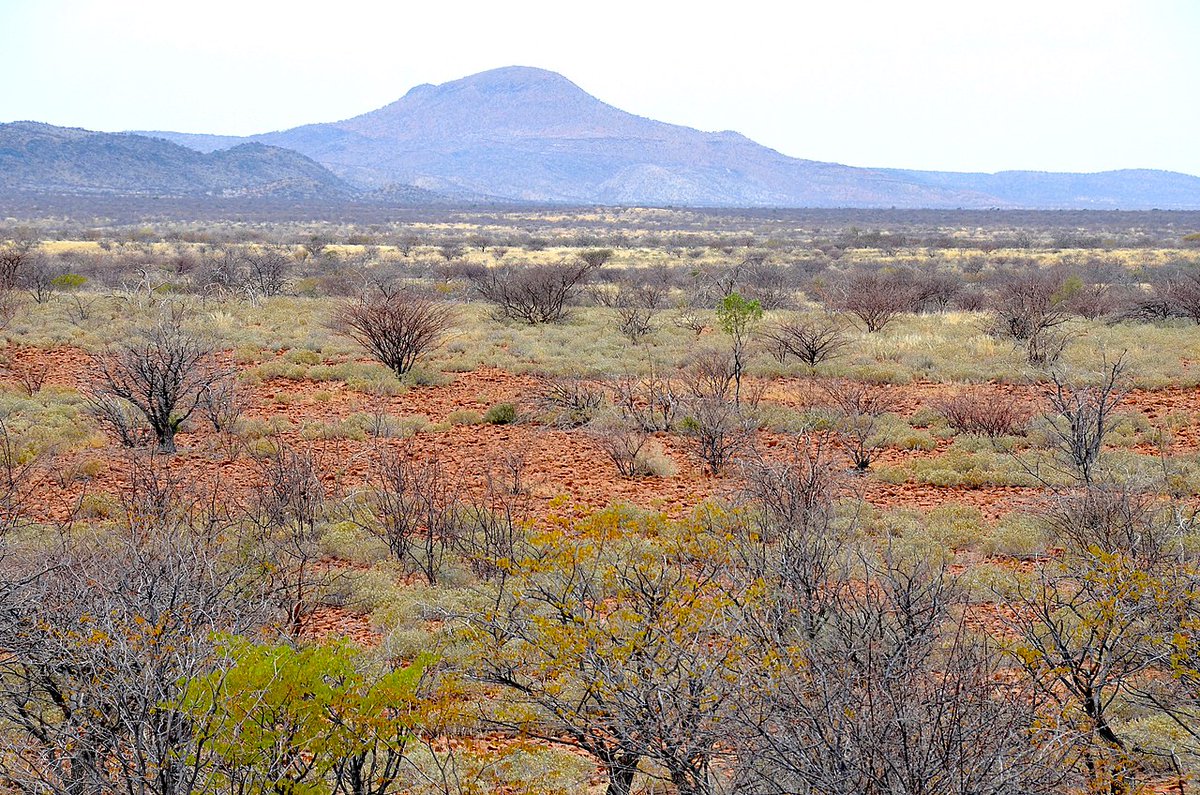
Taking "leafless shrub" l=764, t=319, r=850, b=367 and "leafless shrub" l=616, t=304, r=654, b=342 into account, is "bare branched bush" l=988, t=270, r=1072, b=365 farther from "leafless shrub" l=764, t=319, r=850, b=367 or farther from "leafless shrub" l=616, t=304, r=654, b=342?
"leafless shrub" l=616, t=304, r=654, b=342

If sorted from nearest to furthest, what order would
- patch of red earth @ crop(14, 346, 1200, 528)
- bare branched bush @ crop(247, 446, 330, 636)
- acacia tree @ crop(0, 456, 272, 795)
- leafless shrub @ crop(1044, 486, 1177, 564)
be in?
acacia tree @ crop(0, 456, 272, 795) → bare branched bush @ crop(247, 446, 330, 636) → leafless shrub @ crop(1044, 486, 1177, 564) → patch of red earth @ crop(14, 346, 1200, 528)

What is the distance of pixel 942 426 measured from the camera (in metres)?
11.9

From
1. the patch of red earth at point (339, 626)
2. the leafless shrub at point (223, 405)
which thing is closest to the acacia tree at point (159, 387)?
the leafless shrub at point (223, 405)

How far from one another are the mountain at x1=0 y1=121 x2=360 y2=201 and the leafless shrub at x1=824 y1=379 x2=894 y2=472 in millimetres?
143199

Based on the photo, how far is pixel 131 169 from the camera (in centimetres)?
15000

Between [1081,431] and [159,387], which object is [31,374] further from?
[1081,431]

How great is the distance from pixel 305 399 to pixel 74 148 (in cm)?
16697

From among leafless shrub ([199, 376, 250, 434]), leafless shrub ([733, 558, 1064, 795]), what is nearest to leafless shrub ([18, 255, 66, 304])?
leafless shrub ([199, 376, 250, 434])

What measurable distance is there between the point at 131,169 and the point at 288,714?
170 m

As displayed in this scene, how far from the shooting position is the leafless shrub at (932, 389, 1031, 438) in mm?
11508

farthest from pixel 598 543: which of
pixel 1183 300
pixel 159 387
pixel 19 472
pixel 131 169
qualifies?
pixel 131 169

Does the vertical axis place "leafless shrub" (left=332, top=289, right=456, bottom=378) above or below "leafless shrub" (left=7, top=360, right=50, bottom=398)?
above

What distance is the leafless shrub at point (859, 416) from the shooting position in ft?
35.1

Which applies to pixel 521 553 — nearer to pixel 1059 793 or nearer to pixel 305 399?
pixel 1059 793
